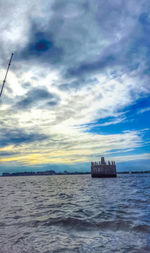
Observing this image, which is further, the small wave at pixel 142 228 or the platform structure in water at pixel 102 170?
the platform structure in water at pixel 102 170

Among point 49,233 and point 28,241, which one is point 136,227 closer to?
point 49,233

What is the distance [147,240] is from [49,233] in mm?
3783

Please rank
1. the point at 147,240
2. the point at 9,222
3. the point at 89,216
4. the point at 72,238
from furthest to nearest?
1. the point at 89,216
2. the point at 9,222
3. the point at 72,238
4. the point at 147,240

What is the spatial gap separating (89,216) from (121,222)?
2111 millimetres

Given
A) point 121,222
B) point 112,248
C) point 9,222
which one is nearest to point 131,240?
point 112,248

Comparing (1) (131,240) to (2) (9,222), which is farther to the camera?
(2) (9,222)

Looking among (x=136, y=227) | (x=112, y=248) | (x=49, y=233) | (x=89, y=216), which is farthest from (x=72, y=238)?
(x=89, y=216)

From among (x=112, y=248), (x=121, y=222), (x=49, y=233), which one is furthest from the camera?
(x=121, y=222)

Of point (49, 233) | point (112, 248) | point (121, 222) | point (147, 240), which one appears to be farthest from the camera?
point (121, 222)

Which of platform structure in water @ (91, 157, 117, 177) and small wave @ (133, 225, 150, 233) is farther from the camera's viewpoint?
platform structure in water @ (91, 157, 117, 177)

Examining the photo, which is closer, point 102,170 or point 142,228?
point 142,228

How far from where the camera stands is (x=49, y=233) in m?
7.48

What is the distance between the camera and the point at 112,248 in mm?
5645

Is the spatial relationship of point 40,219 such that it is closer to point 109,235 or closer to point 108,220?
point 108,220
